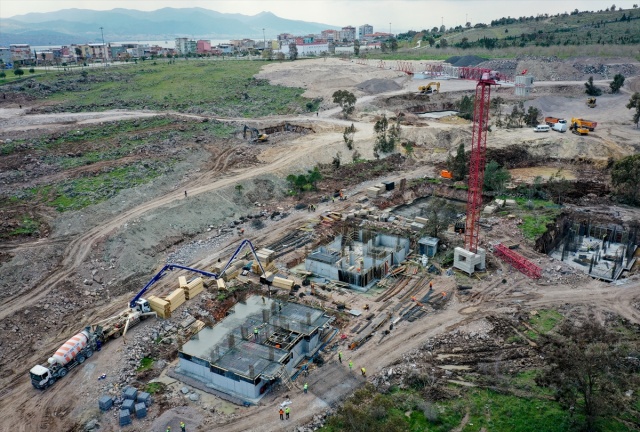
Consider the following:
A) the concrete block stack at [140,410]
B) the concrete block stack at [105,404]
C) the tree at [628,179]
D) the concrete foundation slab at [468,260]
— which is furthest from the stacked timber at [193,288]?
the tree at [628,179]

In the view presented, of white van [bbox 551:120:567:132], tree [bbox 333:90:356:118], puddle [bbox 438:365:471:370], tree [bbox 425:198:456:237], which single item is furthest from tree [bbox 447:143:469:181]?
puddle [bbox 438:365:471:370]

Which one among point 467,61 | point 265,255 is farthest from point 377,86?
point 265,255

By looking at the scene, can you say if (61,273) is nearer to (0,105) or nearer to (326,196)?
(326,196)

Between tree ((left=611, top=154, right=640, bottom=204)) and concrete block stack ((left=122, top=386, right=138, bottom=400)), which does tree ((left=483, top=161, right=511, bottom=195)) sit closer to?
tree ((left=611, top=154, right=640, bottom=204))

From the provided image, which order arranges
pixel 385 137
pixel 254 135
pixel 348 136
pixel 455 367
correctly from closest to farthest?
pixel 455 367
pixel 385 137
pixel 348 136
pixel 254 135

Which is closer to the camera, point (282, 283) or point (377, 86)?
point (282, 283)

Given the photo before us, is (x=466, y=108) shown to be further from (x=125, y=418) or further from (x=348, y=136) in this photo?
(x=125, y=418)
